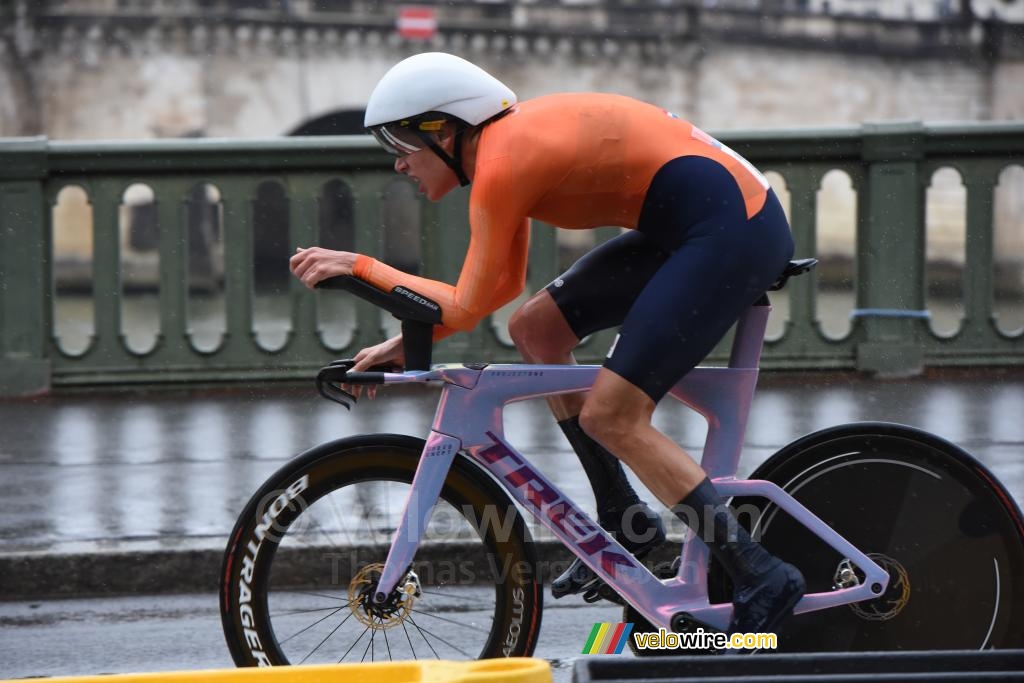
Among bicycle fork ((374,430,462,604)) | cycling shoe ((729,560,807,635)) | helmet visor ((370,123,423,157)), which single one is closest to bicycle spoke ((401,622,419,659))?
bicycle fork ((374,430,462,604))

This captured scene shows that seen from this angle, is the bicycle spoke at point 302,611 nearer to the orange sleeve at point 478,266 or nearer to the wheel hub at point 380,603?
the wheel hub at point 380,603

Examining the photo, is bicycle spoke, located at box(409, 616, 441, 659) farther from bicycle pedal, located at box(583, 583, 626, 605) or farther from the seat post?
the seat post

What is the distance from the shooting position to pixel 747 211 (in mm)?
3930

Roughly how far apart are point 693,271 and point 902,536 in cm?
95

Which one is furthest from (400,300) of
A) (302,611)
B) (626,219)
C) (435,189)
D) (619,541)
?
(302,611)

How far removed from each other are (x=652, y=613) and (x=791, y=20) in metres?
49.2

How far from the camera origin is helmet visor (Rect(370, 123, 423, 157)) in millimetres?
3891

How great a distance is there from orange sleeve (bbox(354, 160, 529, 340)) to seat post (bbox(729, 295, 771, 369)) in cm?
65

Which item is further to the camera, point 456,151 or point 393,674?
point 456,151

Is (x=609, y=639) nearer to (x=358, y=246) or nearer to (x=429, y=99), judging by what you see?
(x=429, y=99)

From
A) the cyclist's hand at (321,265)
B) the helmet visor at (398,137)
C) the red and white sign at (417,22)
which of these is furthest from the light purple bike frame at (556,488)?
the red and white sign at (417,22)

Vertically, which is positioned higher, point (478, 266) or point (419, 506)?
Answer: point (478, 266)

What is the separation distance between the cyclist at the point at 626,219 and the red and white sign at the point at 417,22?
44.5 meters

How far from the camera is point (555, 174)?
12.6ft
